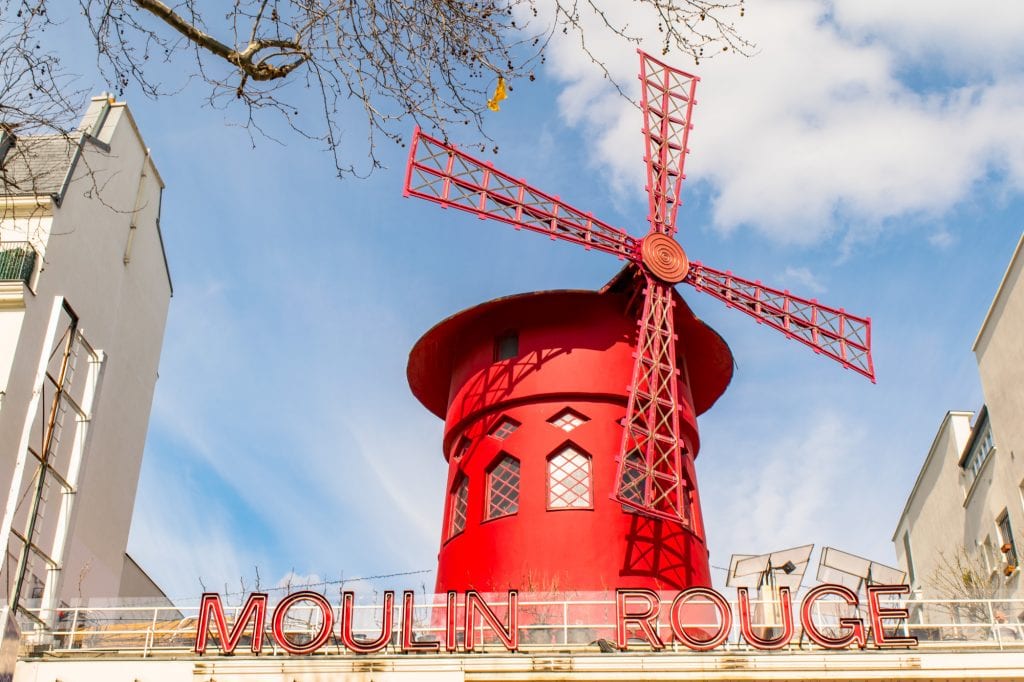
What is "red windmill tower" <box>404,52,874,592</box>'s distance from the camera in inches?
527

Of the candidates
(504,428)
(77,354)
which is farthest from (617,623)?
(77,354)

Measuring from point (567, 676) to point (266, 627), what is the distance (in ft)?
8.93

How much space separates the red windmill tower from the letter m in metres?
2.99

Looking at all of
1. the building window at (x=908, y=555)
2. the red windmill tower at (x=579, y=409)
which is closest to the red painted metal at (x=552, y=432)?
the red windmill tower at (x=579, y=409)

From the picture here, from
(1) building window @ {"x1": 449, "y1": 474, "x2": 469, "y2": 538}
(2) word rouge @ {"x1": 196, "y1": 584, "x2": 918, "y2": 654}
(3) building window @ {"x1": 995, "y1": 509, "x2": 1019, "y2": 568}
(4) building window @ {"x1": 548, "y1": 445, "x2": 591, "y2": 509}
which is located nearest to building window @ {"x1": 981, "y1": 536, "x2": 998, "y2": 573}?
(3) building window @ {"x1": 995, "y1": 509, "x2": 1019, "y2": 568}

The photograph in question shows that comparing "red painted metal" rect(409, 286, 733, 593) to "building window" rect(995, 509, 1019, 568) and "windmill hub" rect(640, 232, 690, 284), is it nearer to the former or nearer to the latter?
"windmill hub" rect(640, 232, 690, 284)

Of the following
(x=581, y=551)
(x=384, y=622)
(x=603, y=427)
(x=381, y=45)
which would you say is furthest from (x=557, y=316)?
(x=381, y=45)

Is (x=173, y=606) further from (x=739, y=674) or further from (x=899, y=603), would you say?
(x=899, y=603)

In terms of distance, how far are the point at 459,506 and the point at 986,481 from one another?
22.7 feet

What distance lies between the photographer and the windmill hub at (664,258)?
49.3 ft

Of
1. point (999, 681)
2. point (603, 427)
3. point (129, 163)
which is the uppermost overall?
point (129, 163)

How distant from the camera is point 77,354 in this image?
46.6 ft

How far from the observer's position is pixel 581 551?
43.4 feet

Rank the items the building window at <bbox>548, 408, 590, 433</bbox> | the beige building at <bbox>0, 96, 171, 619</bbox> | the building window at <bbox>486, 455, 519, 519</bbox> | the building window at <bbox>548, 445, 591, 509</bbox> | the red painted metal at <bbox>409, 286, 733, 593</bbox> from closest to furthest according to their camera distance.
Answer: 1. the beige building at <bbox>0, 96, 171, 619</bbox>
2. the red painted metal at <bbox>409, 286, 733, 593</bbox>
3. the building window at <bbox>548, 445, 591, 509</bbox>
4. the building window at <bbox>486, 455, 519, 519</bbox>
5. the building window at <bbox>548, 408, 590, 433</bbox>
